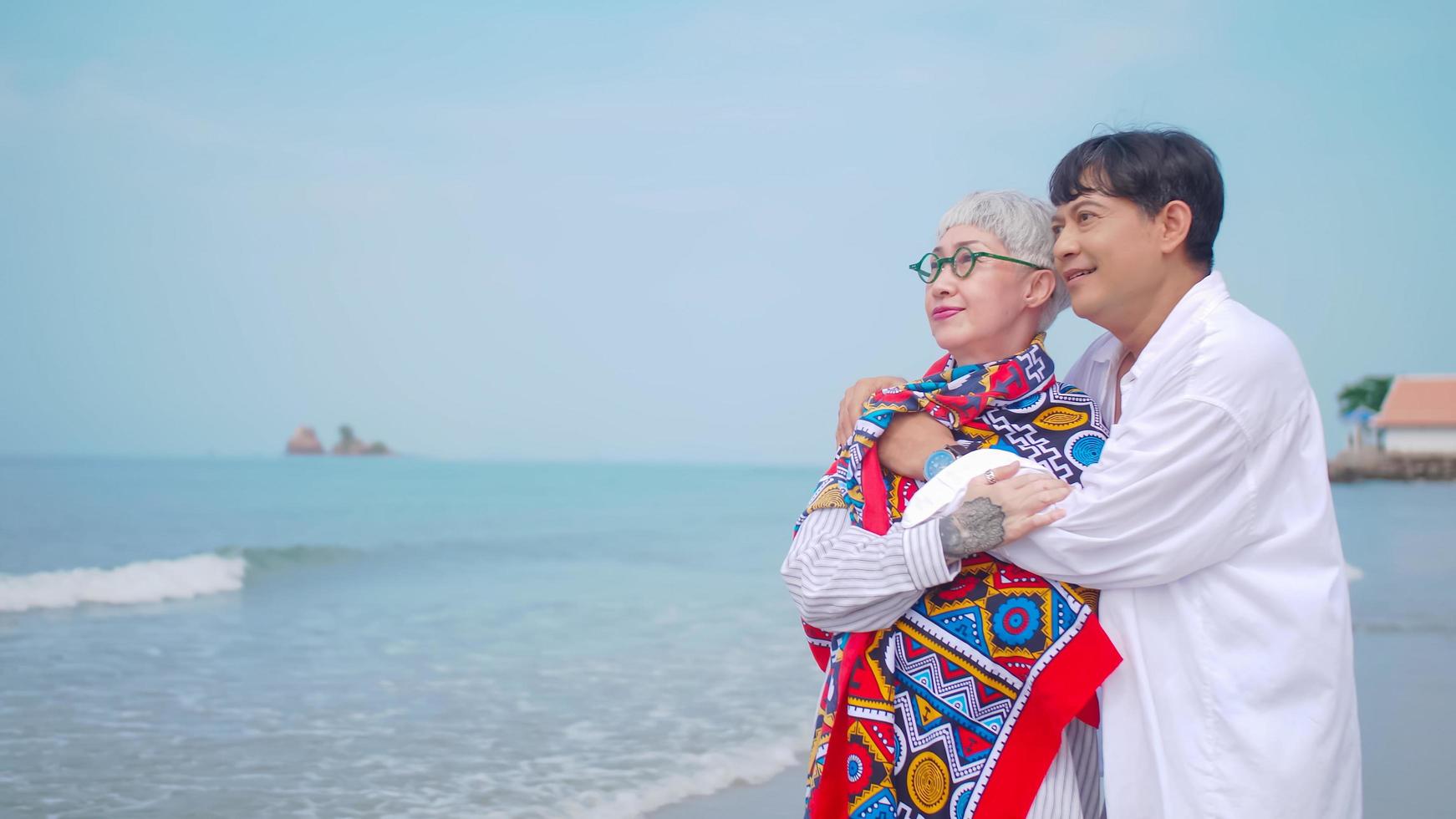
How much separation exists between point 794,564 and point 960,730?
0.36 metres

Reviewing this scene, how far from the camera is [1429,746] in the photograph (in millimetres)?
4340

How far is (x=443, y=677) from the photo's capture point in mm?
6324

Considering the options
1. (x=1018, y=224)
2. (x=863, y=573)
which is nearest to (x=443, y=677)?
(x=863, y=573)

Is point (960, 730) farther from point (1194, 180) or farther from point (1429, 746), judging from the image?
point (1429, 746)

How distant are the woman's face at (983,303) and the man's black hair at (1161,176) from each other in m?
0.16

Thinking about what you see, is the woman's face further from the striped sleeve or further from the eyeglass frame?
the striped sleeve

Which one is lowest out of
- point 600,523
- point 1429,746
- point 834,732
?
point 600,523

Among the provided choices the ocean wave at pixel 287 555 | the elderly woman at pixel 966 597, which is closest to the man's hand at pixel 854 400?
the elderly woman at pixel 966 597

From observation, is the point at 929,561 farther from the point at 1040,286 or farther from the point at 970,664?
the point at 1040,286

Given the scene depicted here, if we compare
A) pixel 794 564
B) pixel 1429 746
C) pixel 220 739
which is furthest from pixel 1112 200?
pixel 220 739

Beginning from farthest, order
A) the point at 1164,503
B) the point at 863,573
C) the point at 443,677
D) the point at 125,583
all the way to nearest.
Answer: the point at 125,583, the point at 443,677, the point at 863,573, the point at 1164,503

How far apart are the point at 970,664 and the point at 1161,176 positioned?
2.71ft

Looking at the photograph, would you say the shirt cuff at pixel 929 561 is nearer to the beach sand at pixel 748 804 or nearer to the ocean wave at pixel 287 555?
the beach sand at pixel 748 804

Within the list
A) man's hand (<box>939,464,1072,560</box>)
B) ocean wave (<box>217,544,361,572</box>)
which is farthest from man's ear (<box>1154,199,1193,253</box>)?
ocean wave (<box>217,544,361,572</box>)
